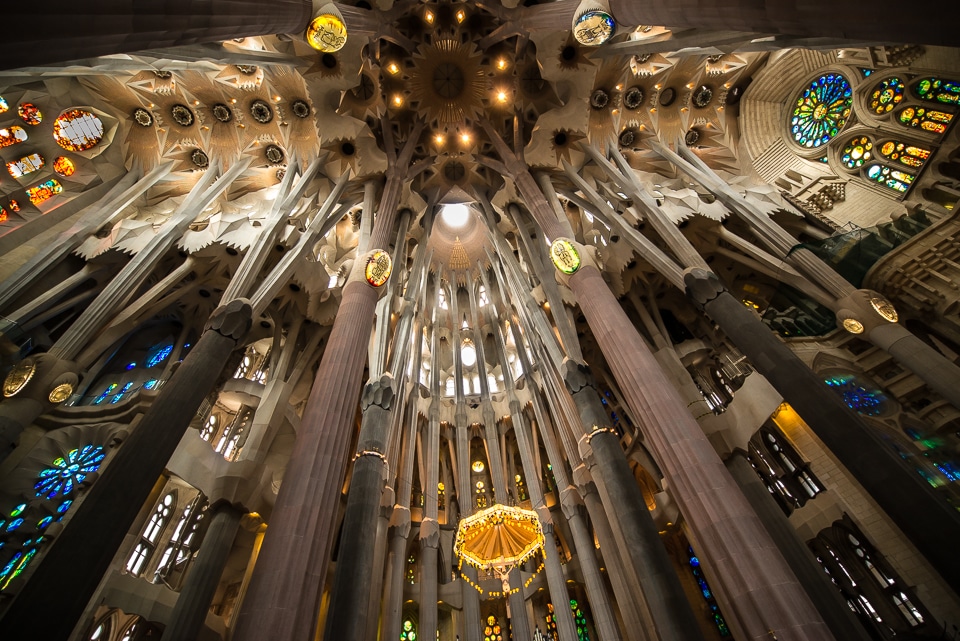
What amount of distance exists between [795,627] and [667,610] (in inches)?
72.9

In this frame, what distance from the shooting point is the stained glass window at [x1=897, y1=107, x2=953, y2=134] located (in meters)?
11.1

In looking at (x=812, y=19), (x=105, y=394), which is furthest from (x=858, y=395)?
(x=105, y=394)

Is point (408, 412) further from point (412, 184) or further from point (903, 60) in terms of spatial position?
point (903, 60)

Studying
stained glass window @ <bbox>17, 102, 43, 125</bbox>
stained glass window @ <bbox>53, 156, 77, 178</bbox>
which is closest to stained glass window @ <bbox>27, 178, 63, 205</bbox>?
stained glass window @ <bbox>53, 156, 77, 178</bbox>

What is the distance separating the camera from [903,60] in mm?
11562

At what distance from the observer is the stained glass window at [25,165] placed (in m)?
10.5

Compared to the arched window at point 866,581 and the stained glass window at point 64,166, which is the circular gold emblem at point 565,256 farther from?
the stained glass window at point 64,166

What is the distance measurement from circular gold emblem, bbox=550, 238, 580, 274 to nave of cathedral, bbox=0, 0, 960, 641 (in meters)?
0.11

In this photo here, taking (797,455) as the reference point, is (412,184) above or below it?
above

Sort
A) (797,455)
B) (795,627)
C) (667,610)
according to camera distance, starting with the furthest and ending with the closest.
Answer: (797,455) → (667,610) → (795,627)

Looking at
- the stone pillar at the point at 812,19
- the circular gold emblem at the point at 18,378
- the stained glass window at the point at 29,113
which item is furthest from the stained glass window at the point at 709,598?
the stained glass window at the point at 29,113

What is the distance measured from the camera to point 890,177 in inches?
486

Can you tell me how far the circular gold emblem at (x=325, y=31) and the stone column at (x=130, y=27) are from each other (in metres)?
1.75

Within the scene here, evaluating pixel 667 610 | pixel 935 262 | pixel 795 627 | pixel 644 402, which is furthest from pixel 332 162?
pixel 935 262
